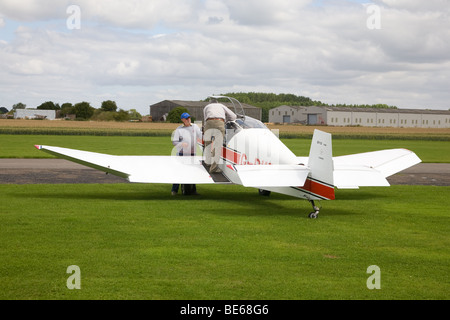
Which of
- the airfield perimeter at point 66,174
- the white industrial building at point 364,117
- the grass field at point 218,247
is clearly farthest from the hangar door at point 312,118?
the grass field at point 218,247

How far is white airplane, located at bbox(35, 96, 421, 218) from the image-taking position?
33.2 feet

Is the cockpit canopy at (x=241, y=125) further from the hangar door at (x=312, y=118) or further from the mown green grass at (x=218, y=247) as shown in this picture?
the hangar door at (x=312, y=118)

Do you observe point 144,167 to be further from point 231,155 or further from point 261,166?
point 261,166

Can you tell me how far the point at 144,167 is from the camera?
1318cm

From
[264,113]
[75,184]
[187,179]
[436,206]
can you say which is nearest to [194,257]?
[187,179]

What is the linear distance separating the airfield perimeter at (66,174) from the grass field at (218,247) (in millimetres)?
3592

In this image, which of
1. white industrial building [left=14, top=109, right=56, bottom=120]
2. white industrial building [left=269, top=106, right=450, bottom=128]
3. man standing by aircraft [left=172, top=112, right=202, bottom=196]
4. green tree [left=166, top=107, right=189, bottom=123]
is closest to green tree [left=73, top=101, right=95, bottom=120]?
white industrial building [left=14, top=109, right=56, bottom=120]

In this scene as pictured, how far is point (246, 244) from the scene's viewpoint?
332 inches

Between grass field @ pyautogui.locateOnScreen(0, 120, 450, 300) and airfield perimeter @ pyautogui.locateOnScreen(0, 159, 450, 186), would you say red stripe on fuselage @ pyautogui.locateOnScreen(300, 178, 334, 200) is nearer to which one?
grass field @ pyautogui.locateOnScreen(0, 120, 450, 300)

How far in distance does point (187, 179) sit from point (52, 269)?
6111mm

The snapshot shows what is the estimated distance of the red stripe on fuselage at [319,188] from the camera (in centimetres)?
1013

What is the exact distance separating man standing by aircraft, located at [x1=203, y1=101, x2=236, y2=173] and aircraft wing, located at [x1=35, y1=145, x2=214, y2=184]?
0.32 m

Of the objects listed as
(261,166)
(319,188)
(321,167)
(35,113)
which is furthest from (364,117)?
(261,166)
